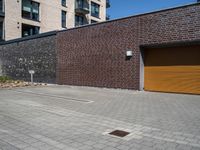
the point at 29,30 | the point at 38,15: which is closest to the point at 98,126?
the point at 38,15

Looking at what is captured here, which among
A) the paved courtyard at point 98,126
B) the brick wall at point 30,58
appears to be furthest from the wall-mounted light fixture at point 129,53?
the brick wall at point 30,58

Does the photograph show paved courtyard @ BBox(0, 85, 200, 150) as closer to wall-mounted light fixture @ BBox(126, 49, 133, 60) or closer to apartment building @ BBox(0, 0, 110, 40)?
wall-mounted light fixture @ BBox(126, 49, 133, 60)

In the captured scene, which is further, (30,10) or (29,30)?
(29,30)

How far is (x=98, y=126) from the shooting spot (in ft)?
20.5

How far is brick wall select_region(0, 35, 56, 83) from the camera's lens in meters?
19.8

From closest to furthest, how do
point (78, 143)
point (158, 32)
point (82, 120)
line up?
point (78, 143) < point (82, 120) < point (158, 32)

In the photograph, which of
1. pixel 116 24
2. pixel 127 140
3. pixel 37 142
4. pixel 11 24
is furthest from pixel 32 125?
pixel 11 24

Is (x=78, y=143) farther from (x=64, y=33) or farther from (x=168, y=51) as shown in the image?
(x=64, y=33)

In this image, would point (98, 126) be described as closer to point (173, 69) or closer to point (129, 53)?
point (173, 69)

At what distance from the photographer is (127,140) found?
16.9 ft

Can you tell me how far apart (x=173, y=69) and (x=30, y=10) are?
2403cm

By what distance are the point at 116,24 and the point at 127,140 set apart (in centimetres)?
1088

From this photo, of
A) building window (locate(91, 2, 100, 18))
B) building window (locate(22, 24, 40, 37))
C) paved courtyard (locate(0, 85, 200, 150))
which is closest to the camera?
paved courtyard (locate(0, 85, 200, 150))

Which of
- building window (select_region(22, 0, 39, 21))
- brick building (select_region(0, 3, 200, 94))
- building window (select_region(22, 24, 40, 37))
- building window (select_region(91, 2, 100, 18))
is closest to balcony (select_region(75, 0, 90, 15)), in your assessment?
building window (select_region(91, 2, 100, 18))
